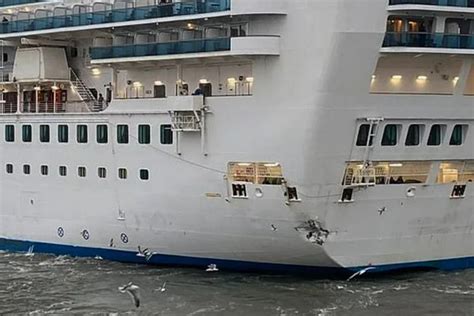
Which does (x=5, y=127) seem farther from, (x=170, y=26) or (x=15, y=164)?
(x=170, y=26)

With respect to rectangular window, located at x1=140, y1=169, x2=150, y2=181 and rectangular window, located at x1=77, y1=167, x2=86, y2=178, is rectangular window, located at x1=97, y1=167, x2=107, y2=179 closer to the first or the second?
rectangular window, located at x1=77, y1=167, x2=86, y2=178

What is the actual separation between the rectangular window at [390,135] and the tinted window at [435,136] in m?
1.19

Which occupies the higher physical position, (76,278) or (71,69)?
(71,69)

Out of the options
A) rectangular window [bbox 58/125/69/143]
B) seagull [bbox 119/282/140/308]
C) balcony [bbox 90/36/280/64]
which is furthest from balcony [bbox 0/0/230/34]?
seagull [bbox 119/282/140/308]

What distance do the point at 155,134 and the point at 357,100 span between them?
6.28 metres

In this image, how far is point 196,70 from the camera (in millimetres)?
27594

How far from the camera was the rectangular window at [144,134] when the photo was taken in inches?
1089

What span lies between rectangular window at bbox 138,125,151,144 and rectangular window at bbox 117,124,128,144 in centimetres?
57

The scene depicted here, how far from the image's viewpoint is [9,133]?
32.7 meters

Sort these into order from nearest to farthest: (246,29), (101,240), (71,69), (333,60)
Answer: (333,60) < (246,29) < (101,240) < (71,69)

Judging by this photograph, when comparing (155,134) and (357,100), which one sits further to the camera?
(155,134)

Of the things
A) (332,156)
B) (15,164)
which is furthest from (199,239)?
(15,164)

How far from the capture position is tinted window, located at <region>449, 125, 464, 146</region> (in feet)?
87.1

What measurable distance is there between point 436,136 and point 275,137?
4.75 metres
